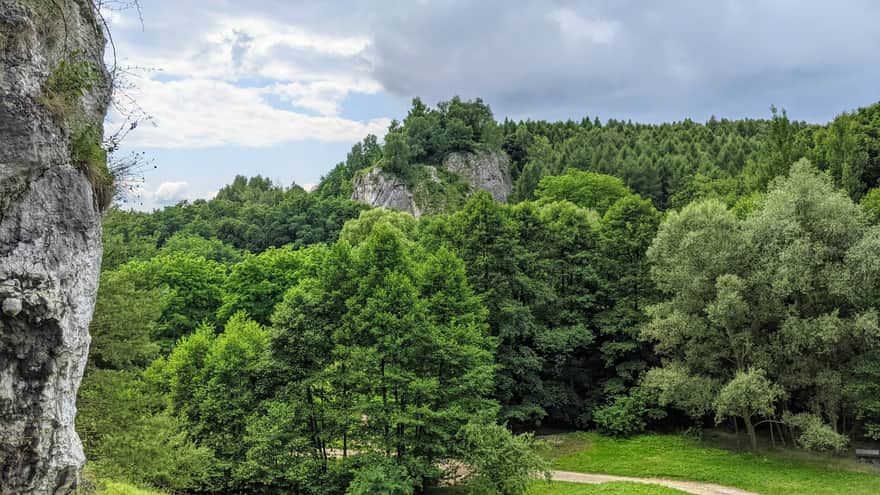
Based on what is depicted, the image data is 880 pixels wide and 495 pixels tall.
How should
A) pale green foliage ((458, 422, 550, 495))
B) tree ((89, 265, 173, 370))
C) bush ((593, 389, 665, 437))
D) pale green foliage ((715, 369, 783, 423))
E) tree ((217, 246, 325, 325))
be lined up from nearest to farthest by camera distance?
tree ((89, 265, 173, 370))
pale green foliage ((458, 422, 550, 495))
pale green foliage ((715, 369, 783, 423))
bush ((593, 389, 665, 437))
tree ((217, 246, 325, 325))

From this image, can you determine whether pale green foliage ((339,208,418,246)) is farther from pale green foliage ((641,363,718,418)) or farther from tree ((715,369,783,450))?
tree ((715,369,783,450))

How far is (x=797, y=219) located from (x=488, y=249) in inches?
568

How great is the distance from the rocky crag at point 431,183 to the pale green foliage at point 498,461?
50.9 meters

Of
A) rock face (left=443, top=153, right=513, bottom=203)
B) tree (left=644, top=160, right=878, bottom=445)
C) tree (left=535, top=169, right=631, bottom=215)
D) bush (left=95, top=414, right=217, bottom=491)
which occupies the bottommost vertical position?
bush (left=95, top=414, right=217, bottom=491)

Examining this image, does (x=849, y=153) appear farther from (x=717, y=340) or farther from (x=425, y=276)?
(x=425, y=276)

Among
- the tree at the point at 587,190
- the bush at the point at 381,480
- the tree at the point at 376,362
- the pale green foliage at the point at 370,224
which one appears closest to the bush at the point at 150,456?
the tree at the point at 376,362

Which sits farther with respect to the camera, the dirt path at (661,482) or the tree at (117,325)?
the dirt path at (661,482)

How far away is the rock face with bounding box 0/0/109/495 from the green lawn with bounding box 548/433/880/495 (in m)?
21.2

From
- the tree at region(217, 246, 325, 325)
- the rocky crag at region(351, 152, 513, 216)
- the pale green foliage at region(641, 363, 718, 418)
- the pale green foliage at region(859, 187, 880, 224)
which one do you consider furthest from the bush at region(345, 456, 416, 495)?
the rocky crag at region(351, 152, 513, 216)

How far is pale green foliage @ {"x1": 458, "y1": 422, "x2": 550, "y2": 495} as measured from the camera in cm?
2077

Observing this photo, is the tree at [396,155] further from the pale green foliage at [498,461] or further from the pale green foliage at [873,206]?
the pale green foliage at [498,461]

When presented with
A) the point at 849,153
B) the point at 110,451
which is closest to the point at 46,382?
the point at 110,451

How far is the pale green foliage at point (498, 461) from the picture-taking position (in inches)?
818

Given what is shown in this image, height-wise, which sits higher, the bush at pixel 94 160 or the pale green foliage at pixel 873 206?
the pale green foliage at pixel 873 206
